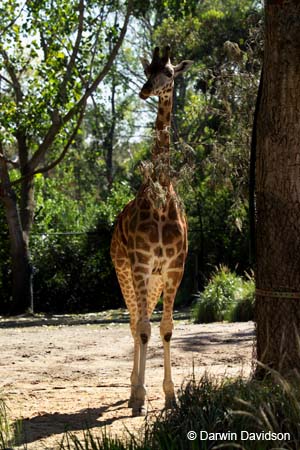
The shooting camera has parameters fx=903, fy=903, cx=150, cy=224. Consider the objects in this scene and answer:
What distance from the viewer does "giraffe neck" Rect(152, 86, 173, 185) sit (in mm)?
7875

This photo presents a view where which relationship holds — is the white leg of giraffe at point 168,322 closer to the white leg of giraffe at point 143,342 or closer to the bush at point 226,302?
the white leg of giraffe at point 143,342

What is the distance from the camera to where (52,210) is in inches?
940

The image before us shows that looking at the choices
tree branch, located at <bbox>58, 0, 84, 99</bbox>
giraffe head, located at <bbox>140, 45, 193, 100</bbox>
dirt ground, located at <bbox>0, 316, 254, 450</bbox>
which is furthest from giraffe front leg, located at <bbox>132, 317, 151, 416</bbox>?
tree branch, located at <bbox>58, 0, 84, 99</bbox>

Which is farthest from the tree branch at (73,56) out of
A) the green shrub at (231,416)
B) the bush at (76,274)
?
the green shrub at (231,416)

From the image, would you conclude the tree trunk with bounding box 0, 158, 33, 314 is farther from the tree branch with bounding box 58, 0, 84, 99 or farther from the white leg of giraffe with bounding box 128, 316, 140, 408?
the white leg of giraffe with bounding box 128, 316, 140, 408

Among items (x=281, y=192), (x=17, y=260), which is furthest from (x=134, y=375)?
(x=17, y=260)

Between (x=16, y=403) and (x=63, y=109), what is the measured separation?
43.4 feet

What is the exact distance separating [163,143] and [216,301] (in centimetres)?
891

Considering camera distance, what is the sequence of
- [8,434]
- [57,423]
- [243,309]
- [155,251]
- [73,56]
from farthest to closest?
[73,56], [243,309], [155,251], [57,423], [8,434]

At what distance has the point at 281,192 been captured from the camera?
6934mm

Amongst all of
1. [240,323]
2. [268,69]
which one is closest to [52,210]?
[240,323]

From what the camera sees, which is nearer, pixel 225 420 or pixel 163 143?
pixel 225 420

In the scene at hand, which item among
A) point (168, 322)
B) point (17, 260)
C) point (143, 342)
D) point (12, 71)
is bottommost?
point (143, 342)

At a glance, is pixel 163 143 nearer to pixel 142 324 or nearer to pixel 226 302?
pixel 142 324
